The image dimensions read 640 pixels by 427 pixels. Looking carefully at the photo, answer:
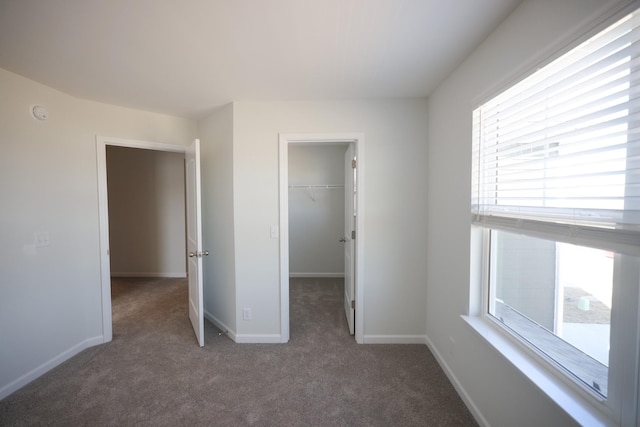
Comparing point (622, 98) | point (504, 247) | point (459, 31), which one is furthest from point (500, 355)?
point (459, 31)

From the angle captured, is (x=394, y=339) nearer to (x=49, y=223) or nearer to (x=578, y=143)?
(x=578, y=143)

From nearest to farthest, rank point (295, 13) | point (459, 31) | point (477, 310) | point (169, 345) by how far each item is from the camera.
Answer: point (295, 13), point (459, 31), point (477, 310), point (169, 345)

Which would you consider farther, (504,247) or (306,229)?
(306,229)

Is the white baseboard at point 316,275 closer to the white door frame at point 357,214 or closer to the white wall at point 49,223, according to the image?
the white door frame at point 357,214

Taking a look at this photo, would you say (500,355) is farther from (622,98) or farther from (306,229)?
(306,229)

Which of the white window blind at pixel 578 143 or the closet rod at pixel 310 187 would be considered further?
the closet rod at pixel 310 187

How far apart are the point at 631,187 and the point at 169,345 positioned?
10.4ft

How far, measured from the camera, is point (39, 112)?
1.96m

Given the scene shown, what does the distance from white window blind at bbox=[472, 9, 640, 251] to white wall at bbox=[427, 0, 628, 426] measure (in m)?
0.13

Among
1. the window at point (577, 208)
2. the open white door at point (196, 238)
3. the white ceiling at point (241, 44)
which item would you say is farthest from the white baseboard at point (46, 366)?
the window at point (577, 208)

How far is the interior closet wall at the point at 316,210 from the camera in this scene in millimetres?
4340

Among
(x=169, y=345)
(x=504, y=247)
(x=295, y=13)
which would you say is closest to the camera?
(x=295, y=13)

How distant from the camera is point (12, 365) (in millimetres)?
1806

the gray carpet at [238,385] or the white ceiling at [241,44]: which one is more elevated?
the white ceiling at [241,44]
